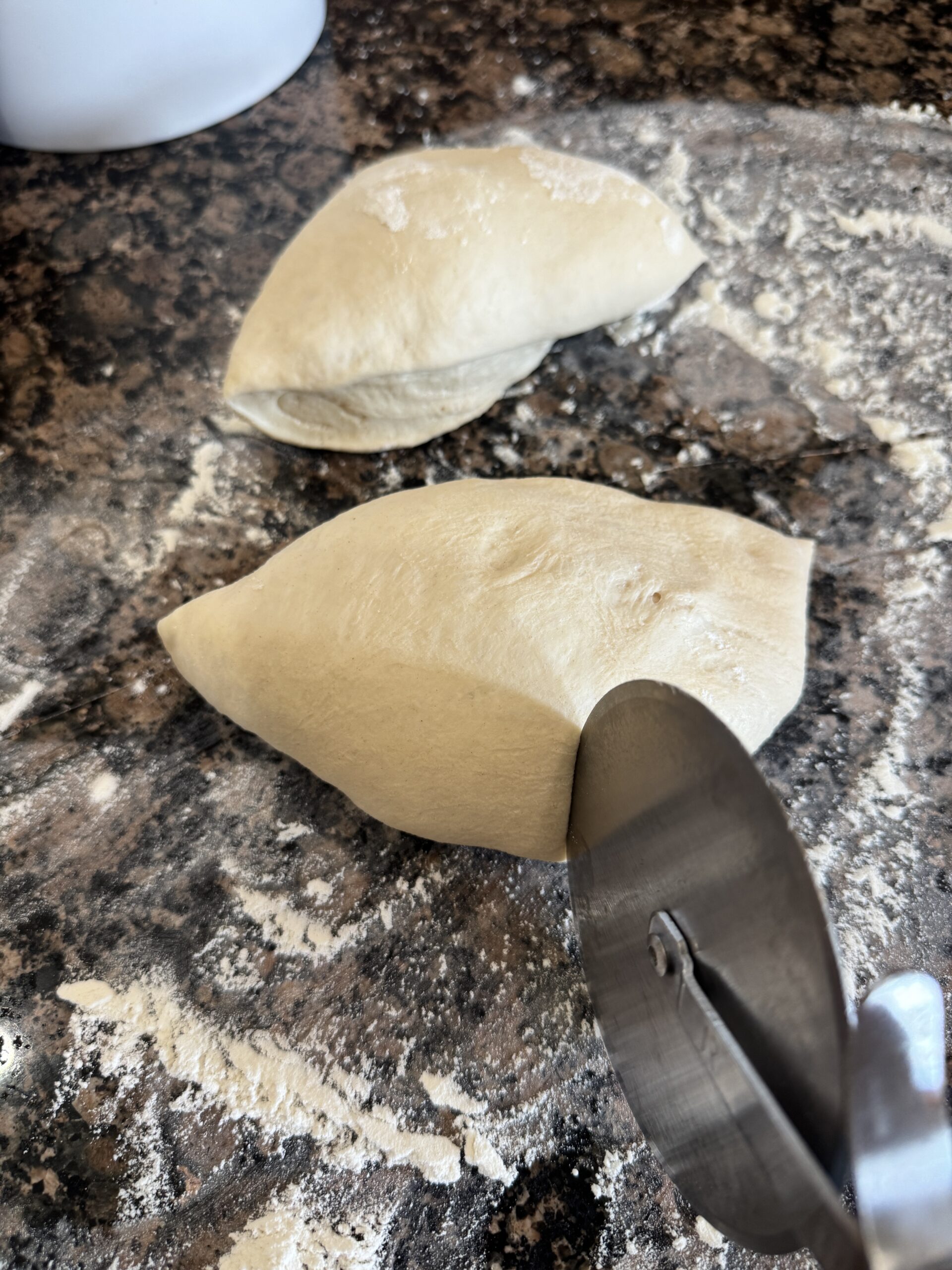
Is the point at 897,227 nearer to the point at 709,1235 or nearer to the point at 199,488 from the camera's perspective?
the point at 199,488

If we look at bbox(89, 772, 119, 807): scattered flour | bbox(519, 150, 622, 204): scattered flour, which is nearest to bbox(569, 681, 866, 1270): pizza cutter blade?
bbox(89, 772, 119, 807): scattered flour

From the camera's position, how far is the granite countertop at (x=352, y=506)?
0.65m

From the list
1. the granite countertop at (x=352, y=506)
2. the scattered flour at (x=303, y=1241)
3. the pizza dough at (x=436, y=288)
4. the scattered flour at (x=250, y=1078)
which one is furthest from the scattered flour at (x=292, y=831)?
the pizza dough at (x=436, y=288)

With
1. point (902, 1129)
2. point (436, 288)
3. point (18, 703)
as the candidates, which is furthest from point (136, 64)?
point (902, 1129)

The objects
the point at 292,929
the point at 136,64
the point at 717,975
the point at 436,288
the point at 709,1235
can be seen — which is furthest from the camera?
the point at 136,64

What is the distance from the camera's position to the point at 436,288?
87 cm

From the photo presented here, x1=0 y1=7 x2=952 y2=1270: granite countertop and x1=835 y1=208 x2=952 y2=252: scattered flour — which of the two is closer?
x1=0 y1=7 x2=952 y2=1270: granite countertop

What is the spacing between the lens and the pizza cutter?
0.35m

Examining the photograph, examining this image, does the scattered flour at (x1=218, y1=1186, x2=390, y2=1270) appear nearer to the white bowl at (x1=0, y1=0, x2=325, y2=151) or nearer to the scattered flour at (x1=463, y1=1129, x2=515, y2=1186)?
the scattered flour at (x1=463, y1=1129, x2=515, y2=1186)

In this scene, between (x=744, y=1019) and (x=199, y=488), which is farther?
(x=199, y=488)

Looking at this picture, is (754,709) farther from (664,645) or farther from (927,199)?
(927,199)

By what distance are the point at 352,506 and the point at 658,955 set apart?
0.57 metres

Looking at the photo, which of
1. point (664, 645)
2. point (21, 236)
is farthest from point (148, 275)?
point (664, 645)

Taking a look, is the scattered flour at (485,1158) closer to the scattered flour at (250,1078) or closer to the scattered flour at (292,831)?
the scattered flour at (250,1078)
